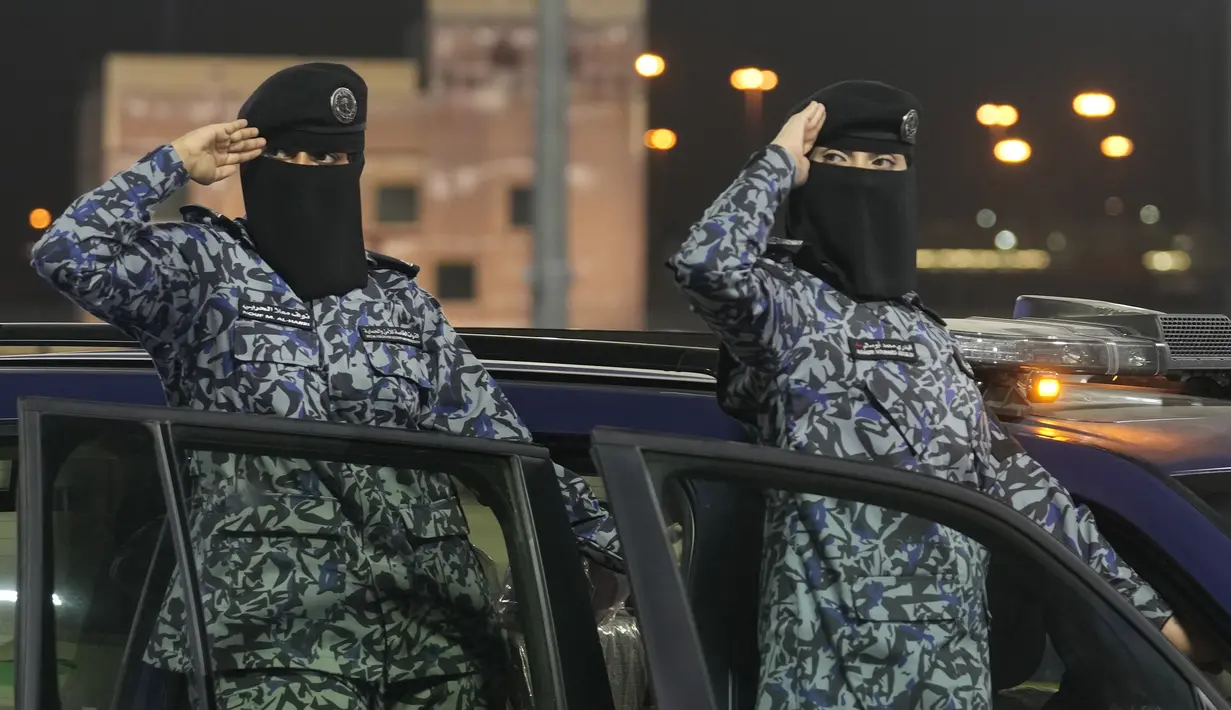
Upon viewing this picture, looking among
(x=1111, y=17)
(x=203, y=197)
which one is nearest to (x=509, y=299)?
(x=203, y=197)

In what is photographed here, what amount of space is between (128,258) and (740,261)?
0.72 metres

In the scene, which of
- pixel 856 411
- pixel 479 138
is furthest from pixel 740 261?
pixel 479 138

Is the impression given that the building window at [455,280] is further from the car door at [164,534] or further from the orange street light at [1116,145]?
the car door at [164,534]

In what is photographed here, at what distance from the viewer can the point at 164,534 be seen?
53.4 inches

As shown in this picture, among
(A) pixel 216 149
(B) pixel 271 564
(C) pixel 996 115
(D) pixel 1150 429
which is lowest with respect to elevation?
(B) pixel 271 564

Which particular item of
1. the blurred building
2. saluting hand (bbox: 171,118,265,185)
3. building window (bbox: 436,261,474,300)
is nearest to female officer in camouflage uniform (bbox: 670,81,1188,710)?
saluting hand (bbox: 171,118,265,185)

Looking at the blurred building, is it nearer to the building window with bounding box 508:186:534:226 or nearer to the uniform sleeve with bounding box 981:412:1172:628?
the building window with bounding box 508:186:534:226

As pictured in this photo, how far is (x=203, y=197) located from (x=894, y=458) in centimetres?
348

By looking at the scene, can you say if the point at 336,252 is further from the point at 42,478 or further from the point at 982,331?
the point at 982,331

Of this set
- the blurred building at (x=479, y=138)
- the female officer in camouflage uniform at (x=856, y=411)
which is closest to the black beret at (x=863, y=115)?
the female officer in camouflage uniform at (x=856, y=411)

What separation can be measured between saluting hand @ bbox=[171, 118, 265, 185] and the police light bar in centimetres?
103

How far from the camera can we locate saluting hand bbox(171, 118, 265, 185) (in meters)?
1.80

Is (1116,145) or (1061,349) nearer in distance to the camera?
(1061,349)

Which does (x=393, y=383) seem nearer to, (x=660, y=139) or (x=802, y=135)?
(x=802, y=135)
